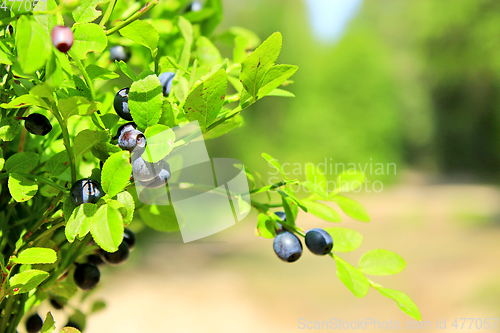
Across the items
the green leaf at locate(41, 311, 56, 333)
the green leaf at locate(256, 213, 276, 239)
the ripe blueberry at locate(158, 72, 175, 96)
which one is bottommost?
the green leaf at locate(41, 311, 56, 333)

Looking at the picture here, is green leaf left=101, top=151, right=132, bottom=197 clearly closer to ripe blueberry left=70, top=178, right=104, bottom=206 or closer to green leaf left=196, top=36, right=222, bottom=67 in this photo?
ripe blueberry left=70, top=178, right=104, bottom=206

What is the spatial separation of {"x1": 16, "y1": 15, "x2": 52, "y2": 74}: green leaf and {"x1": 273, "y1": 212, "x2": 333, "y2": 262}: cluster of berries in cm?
19

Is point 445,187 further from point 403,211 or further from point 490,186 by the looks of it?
point 403,211

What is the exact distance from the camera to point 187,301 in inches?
106

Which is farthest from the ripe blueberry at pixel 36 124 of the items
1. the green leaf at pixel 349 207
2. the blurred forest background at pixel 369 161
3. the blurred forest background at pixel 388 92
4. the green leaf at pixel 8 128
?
the blurred forest background at pixel 388 92

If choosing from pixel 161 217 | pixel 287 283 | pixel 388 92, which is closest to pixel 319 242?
pixel 161 217

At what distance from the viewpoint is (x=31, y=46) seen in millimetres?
123

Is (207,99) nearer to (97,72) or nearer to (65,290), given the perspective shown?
(97,72)

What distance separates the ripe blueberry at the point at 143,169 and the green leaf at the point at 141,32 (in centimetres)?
7

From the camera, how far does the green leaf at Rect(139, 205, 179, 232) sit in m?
0.27

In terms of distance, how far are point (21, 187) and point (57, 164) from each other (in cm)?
2

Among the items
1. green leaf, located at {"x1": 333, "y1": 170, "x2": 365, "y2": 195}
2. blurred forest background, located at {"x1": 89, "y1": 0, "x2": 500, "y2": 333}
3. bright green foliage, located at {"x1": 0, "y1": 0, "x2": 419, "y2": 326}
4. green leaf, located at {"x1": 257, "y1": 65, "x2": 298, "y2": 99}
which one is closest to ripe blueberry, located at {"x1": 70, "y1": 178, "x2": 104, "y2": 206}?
bright green foliage, located at {"x1": 0, "y1": 0, "x2": 419, "y2": 326}

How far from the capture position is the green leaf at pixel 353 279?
0.23 meters

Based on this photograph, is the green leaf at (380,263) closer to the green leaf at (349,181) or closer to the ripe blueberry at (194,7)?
the green leaf at (349,181)
